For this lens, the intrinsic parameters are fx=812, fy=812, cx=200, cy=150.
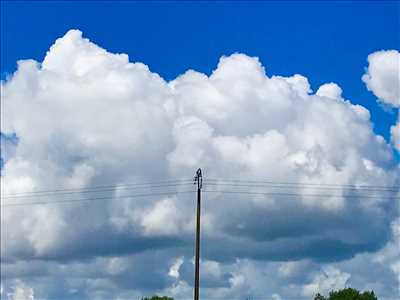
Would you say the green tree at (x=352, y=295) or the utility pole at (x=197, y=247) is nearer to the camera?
the utility pole at (x=197, y=247)

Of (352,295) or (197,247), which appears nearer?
(197,247)

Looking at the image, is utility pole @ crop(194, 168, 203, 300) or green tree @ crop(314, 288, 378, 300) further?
green tree @ crop(314, 288, 378, 300)

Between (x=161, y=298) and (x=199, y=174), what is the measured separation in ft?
376

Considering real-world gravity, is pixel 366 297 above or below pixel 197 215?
above

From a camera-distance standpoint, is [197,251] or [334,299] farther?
[334,299]

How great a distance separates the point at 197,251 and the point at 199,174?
7691mm

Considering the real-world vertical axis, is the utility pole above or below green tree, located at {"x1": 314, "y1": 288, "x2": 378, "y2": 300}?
below

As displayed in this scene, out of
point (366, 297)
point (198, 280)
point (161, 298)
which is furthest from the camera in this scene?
point (161, 298)

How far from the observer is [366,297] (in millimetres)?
173875

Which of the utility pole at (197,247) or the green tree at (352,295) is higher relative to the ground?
the green tree at (352,295)

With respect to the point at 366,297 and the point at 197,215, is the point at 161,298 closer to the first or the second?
the point at 366,297

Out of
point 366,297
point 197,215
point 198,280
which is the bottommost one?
point 198,280

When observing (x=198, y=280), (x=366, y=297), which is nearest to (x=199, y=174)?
(x=198, y=280)

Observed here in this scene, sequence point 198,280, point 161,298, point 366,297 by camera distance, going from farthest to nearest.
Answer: point 161,298 < point 366,297 < point 198,280
